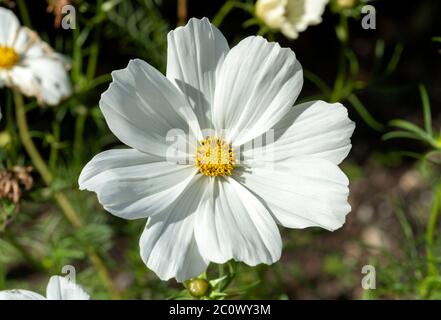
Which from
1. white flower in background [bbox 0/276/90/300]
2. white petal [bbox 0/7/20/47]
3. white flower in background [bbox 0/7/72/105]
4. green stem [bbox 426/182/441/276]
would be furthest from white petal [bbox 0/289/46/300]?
green stem [bbox 426/182/441/276]

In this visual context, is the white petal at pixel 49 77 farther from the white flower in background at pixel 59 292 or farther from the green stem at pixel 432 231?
the green stem at pixel 432 231

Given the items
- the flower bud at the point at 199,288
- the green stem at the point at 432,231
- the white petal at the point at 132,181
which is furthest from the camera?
the green stem at the point at 432,231

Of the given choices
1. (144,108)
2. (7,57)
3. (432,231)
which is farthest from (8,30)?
(432,231)

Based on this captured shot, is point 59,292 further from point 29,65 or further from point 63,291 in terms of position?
point 29,65

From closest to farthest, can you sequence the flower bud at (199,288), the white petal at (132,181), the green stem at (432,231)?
the white petal at (132,181) < the flower bud at (199,288) < the green stem at (432,231)

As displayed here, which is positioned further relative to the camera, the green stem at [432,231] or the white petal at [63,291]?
the green stem at [432,231]

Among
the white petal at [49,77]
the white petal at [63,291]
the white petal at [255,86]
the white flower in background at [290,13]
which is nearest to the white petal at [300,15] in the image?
the white flower in background at [290,13]

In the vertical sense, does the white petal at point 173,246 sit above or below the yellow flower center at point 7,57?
below

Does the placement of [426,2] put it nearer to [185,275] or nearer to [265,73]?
[265,73]

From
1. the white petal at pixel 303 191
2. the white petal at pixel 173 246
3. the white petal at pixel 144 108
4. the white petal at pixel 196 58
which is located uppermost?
the white petal at pixel 196 58
